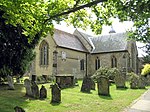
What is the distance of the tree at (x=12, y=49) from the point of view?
1816cm

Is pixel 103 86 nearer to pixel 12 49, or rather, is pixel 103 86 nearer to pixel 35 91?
pixel 35 91

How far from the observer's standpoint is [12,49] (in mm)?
18625

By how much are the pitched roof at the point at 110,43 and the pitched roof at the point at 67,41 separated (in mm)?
3005

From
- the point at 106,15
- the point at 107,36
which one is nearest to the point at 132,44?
the point at 107,36

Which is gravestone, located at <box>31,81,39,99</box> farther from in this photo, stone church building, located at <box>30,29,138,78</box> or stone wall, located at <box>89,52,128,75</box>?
stone wall, located at <box>89,52,128,75</box>

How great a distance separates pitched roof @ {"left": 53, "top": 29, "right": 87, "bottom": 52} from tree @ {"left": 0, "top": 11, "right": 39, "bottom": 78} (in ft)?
54.2

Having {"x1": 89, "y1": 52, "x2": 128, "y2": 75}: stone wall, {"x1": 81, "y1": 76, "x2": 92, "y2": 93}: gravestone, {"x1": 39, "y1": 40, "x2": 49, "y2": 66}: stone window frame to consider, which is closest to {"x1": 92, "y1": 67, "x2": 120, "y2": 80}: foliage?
{"x1": 39, "y1": 40, "x2": 49, "y2": 66}: stone window frame

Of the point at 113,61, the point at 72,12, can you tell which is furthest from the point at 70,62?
the point at 72,12

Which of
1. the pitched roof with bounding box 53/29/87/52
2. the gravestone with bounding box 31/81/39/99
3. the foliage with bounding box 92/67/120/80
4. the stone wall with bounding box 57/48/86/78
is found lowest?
the gravestone with bounding box 31/81/39/99

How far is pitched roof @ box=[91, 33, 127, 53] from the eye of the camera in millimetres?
42400

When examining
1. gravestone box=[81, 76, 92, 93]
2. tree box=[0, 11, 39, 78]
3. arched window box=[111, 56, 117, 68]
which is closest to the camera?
tree box=[0, 11, 39, 78]

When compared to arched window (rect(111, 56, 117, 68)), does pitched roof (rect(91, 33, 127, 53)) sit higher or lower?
higher

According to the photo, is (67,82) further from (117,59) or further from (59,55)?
(117,59)

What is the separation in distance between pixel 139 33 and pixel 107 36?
105 ft
